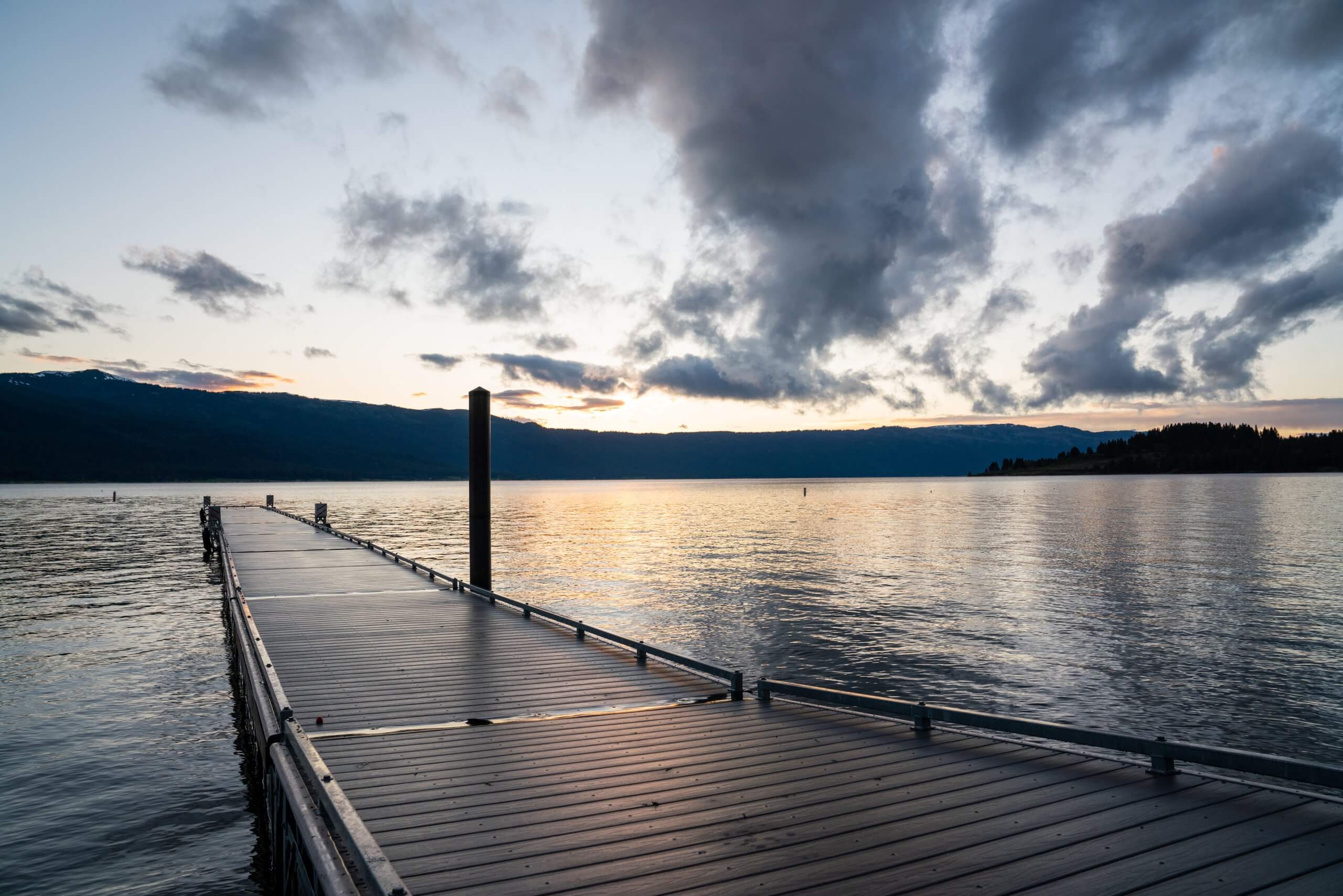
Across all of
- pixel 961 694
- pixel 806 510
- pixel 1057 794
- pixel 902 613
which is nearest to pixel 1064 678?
pixel 961 694

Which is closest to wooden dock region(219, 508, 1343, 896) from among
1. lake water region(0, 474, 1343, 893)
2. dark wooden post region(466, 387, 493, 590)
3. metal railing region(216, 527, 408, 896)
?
metal railing region(216, 527, 408, 896)

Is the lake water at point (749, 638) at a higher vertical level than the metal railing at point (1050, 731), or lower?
lower

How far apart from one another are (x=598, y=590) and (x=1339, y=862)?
1004 inches

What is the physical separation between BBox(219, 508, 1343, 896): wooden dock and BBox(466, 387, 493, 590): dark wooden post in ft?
31.0

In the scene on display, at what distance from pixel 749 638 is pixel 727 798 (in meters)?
14.4

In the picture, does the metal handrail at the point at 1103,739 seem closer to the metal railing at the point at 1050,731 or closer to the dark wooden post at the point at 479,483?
the metal railing at the point at 1050,731

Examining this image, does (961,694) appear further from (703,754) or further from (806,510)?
(806,510)

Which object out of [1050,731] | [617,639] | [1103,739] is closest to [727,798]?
[1050,731]

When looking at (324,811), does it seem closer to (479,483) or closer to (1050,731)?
(1050,731)

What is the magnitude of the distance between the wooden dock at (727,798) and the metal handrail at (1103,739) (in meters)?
0.02

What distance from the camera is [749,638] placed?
20234 millimetres

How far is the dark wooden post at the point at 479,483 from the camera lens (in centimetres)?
1981

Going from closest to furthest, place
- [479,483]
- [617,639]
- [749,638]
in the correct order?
1. [617,639]
2. [479,483]
3. [749,638]

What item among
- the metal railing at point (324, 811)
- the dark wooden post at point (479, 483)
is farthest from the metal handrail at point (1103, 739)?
the dark wooden post at point (479, 483)
